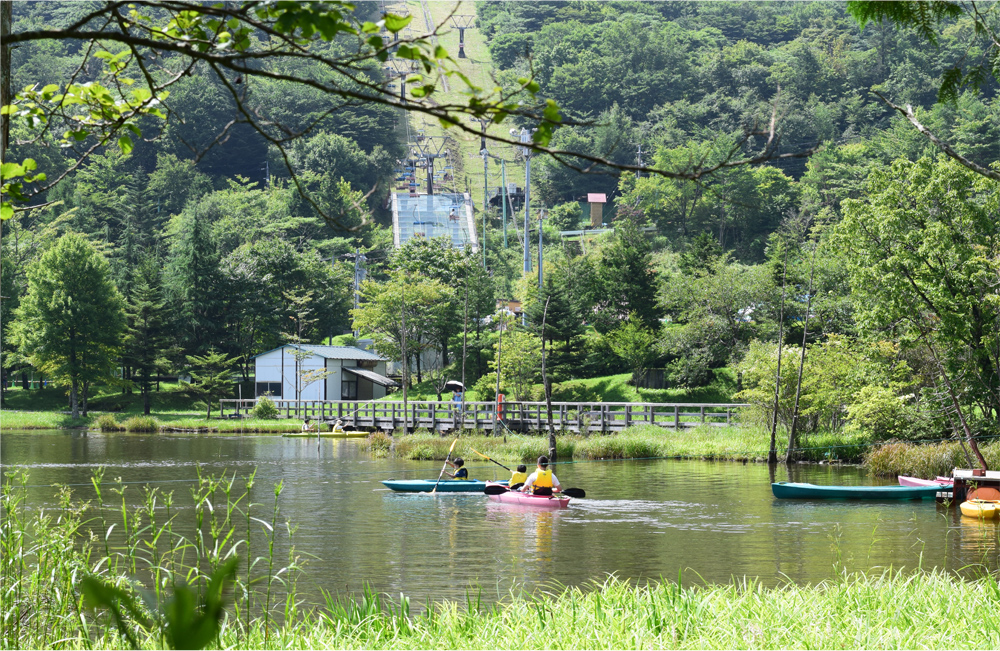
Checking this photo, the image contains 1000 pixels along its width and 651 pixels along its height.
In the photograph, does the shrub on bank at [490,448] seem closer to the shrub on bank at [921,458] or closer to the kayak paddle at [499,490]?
the kayak paddle at [499,490]

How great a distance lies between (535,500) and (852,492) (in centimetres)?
700

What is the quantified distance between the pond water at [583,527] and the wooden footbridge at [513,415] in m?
7.54

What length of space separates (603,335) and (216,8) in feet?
155

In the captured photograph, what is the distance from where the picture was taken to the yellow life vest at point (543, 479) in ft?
67.8

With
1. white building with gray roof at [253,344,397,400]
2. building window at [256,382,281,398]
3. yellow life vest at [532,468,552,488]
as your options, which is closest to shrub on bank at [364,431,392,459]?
yellow life vest at [532,468,552,488]

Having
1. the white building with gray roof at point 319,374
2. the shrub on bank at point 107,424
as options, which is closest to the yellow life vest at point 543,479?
the shrub on bank at point 107,424

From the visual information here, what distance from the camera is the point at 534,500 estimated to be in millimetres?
20578

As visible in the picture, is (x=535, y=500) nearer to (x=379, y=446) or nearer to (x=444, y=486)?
(x=444, y=486)

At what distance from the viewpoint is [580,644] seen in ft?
18.7

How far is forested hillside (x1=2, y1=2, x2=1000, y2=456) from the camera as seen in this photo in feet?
89.1

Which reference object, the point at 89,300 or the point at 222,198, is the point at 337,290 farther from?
the point at 222,198

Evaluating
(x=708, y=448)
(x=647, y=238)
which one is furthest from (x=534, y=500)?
(x=647, y=238)

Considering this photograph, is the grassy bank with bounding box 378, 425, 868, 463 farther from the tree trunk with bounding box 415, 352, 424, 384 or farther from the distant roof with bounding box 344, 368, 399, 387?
the distant roof with bounding box 344, 368, 399, 387

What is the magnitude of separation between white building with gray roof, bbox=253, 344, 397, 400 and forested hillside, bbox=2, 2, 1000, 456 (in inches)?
141
